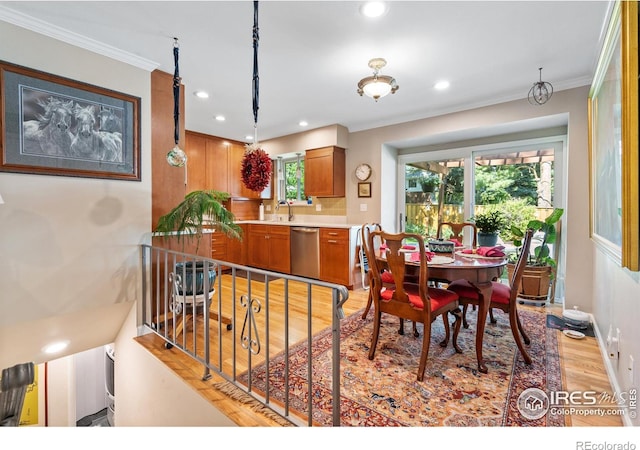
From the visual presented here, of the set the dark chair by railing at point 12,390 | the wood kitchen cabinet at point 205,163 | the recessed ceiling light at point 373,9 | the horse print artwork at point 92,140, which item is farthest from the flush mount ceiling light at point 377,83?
the wood kitchen cabinet at point 205,163

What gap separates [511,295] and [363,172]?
2867 millimetres

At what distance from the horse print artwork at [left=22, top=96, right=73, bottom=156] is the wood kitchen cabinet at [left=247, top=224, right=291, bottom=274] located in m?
3.00

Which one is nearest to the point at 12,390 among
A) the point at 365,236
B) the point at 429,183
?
the point at 365,236

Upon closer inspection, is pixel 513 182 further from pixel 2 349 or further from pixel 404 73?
pixel 2 349

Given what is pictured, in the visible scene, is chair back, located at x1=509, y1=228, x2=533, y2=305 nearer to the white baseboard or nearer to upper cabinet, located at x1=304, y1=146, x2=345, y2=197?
the white baseboard

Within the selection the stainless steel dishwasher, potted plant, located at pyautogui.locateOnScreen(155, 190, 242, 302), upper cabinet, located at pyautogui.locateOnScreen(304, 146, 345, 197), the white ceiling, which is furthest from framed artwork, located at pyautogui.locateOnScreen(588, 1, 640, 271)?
the stainless steel dishwasher

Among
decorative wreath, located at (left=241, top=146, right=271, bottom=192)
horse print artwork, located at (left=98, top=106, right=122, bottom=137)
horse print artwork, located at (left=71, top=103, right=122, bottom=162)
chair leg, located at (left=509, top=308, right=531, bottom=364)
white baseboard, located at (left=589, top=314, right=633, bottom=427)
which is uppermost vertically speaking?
horse print artwork, located at (left=98, top=106, right=122, bottom=137)

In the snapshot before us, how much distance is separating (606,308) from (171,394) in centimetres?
337

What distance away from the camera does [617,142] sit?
1.66 metres

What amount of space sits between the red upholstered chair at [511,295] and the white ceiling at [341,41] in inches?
60.9

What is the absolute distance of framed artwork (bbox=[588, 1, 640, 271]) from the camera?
1.32 metres

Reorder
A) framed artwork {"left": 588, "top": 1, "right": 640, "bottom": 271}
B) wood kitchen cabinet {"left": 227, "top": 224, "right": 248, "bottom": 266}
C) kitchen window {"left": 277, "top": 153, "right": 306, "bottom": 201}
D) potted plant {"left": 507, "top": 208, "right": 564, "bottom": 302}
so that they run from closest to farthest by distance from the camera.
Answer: framed artwork {"left": 588, "top": 1, "right": 640, "bottom": 271}, potted plant {"left": 507, "top": 208, "right": 564, "bottom": 302}, wood kitchen cabinet {"left": 227, "top": 224, "right": 248, "bottom": 266}, kitchen window {"left": 277, "top": 153, "right": 306, "bottom": 201}
